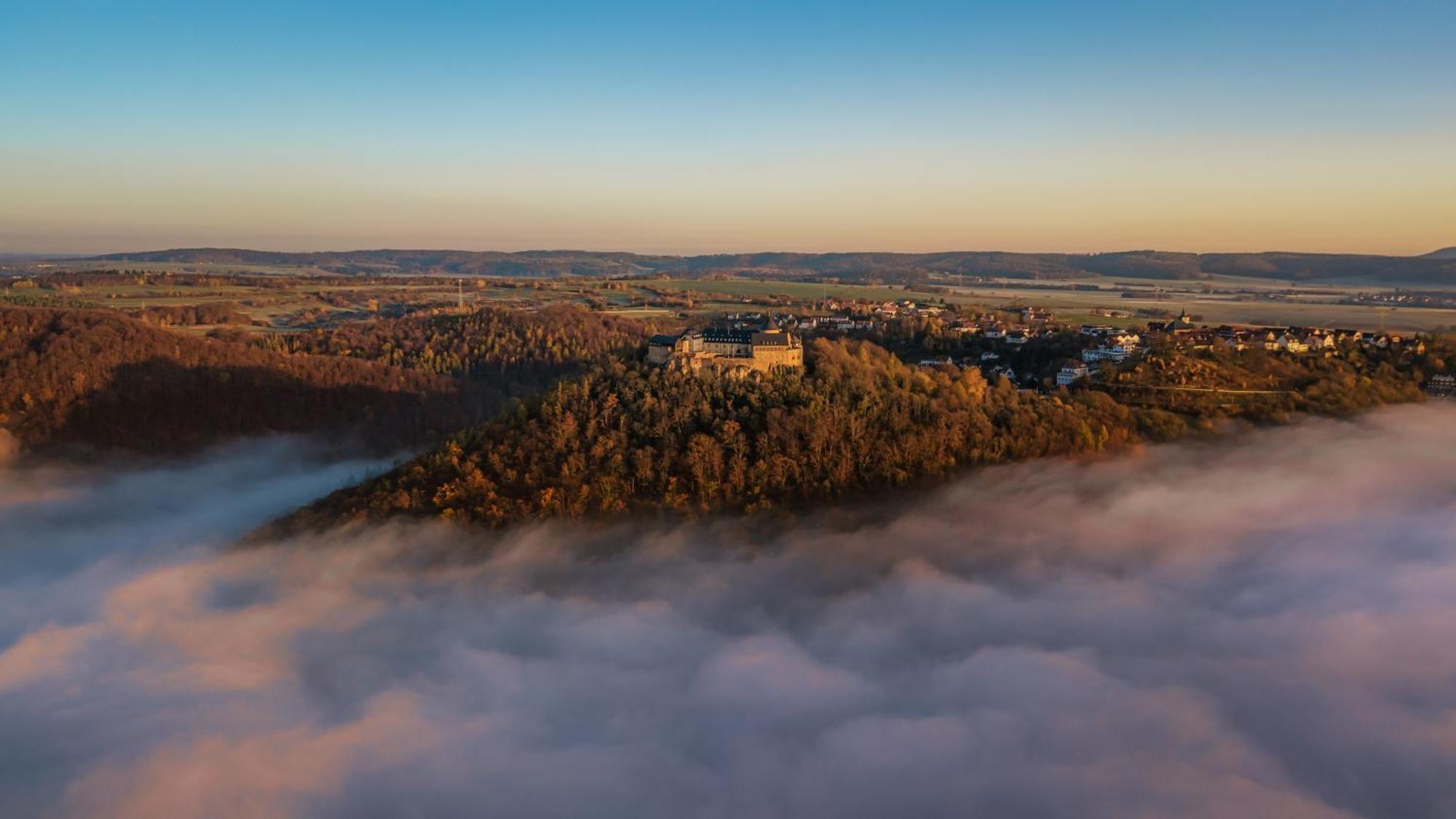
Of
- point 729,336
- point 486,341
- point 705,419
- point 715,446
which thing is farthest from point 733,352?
point 486,341

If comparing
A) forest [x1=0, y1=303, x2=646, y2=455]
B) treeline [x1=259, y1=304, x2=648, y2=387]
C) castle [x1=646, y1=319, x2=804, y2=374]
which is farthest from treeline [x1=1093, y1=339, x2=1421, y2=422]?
treeline [x1=259, y1=304, x2=648, y2=387]

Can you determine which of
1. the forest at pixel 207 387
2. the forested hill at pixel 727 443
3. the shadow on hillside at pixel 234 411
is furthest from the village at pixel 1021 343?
the shadow on hillside at pixel 234 411

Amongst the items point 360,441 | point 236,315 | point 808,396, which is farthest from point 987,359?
point 236,315

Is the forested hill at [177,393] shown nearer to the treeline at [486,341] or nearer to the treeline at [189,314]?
the treeline at [486,341]

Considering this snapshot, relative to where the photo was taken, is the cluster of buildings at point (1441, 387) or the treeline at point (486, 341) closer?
the cluster of buildings at point (1441, 387)

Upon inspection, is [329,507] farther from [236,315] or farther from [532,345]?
[236,315]

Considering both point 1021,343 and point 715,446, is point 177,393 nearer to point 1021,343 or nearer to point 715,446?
point 715,446

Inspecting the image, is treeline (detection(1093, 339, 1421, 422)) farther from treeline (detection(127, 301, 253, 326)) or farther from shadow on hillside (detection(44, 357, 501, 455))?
treeline (detection(127, 301, 253, 326))
